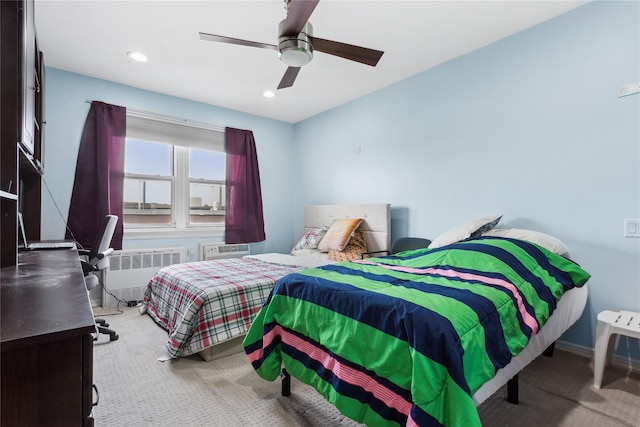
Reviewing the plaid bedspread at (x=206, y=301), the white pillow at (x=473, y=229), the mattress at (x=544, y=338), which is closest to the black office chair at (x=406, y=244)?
the white pillow at (x=473, y=229)

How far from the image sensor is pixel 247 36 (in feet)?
9.00

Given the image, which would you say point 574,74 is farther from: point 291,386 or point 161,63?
point 161,63

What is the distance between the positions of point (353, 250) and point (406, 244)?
0.62m

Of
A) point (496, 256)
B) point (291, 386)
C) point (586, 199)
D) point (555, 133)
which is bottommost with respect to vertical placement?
point (291, 386)

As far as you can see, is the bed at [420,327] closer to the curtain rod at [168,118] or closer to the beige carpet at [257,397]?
the beige carpet at [257,397]

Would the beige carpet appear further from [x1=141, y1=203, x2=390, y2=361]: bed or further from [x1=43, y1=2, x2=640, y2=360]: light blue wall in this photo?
[x1=43, y1=2, x2=640, y2=360]: light blue wall

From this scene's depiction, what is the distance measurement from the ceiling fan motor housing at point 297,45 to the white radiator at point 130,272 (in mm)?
2950

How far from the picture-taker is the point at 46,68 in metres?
3.31

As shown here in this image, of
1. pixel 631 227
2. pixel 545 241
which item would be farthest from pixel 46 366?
pixel 631 227

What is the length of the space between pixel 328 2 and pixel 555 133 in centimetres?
208

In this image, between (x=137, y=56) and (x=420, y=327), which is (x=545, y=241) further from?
(x=137, y=56)

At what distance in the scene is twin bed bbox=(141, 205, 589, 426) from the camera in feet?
3.48

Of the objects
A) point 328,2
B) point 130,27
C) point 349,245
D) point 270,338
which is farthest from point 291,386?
point 130,27

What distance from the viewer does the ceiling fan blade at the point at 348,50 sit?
85.6 inches
